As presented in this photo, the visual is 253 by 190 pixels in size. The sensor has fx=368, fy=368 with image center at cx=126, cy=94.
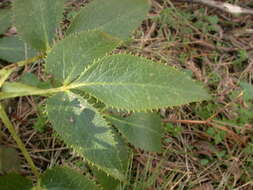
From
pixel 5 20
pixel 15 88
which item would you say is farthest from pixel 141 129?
pixel 5 20

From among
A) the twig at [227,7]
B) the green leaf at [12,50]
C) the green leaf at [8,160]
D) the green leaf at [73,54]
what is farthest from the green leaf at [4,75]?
the twig at [227,7]

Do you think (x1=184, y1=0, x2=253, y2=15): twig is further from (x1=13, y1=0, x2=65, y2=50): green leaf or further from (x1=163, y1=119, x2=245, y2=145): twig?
(x1=13, y1=0, x2=65, y2=50): green leaf

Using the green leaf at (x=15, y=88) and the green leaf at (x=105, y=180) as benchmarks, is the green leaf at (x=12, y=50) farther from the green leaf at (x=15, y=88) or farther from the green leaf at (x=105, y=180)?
the green leaf at (x=105, y=180)

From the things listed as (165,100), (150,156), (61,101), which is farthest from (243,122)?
(61,101)

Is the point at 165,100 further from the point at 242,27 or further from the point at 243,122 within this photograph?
the point at 242,27

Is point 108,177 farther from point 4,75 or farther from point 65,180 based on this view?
point 4,75

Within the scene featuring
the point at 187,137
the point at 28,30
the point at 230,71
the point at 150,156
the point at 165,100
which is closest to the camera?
the point at 165,100
